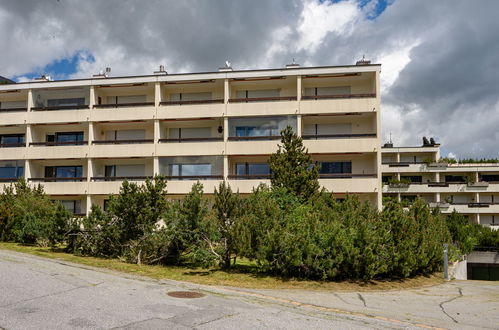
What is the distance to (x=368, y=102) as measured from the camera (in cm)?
2950

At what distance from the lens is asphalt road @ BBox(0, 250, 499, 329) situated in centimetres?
775

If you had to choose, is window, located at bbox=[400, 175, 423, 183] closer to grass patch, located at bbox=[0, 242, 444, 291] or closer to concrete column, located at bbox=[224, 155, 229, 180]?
concrete column, located at bbox=[224, 155, 229, 180]

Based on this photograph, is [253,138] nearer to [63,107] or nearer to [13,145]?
[63,107]

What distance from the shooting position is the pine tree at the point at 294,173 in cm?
1969

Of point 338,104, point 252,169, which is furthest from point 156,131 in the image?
point 338,104

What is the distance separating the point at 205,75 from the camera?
31.3 metres

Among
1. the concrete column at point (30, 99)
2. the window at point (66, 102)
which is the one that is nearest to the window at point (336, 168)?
the window at point (66, 102)

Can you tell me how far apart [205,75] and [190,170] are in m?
7.31

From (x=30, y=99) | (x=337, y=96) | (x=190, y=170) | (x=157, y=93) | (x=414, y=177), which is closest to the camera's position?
(x=337, y=96)

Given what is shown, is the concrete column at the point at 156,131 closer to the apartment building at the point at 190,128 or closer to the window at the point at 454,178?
the apartment building at the point at 190,128

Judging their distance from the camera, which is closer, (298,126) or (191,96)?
(298,126)

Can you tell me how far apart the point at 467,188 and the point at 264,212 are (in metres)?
39.4

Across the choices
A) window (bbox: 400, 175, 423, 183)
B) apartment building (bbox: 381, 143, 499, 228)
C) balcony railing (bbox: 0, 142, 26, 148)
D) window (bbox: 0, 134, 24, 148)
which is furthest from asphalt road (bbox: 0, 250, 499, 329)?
window (bbox: 400, 175, 423, 183)

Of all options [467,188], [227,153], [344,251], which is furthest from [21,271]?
[467,188]
